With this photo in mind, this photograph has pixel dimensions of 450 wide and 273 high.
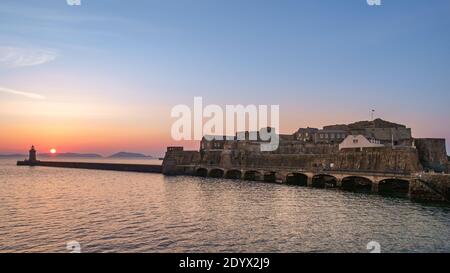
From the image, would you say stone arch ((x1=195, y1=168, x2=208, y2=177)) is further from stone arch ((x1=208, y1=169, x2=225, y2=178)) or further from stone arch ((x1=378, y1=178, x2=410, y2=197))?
stone arch ((x1=378, y1=178, x2=410, y2=197))

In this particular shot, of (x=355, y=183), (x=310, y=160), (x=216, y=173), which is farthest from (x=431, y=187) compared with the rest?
(x=216, y=173)

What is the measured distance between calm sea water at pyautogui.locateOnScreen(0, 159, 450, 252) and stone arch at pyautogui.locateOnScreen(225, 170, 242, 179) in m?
50.8

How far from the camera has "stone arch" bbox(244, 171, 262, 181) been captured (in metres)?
93.0

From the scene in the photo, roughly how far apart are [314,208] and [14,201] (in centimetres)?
3976

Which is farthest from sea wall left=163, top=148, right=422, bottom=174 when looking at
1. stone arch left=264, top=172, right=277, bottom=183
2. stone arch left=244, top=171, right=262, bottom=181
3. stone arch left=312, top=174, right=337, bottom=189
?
stone arch left=264, top=172, right=277, bottom=183

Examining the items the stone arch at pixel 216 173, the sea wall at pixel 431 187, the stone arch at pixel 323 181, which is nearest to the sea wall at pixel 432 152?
the stone arch at pixel 323 181

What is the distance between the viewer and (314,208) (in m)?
42.2

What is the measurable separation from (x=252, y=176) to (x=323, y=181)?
84.2 ft

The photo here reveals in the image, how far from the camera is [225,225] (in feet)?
105

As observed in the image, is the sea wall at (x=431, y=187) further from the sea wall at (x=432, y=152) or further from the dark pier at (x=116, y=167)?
the dark pier at (x=116, y=167)

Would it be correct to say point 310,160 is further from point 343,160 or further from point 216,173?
point 216,173
